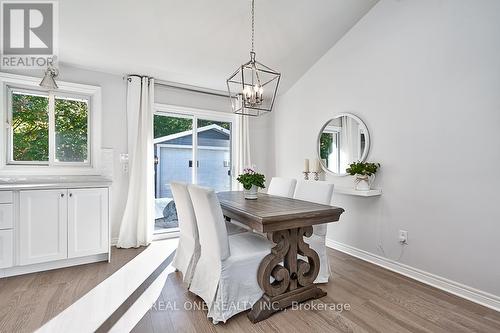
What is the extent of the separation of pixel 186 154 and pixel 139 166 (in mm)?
792

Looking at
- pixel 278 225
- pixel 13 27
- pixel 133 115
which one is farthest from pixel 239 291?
pixel 13 27

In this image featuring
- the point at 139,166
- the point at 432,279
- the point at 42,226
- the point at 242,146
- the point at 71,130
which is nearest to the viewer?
the point at 432,279

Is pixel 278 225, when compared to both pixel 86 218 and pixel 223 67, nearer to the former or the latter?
pixel 86 218

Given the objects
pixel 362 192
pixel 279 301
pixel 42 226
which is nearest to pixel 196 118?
pixel 42 226

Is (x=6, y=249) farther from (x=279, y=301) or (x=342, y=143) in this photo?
(x=342, y=143)

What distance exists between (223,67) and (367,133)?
2.14m

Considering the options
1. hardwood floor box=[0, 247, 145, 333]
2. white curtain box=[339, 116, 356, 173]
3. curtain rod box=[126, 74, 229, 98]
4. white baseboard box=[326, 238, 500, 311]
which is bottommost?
hardwood floor box=[0, 247, 145, 333]

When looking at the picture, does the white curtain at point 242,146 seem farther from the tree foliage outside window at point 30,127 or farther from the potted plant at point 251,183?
the tree foliage outside window at point 30,127

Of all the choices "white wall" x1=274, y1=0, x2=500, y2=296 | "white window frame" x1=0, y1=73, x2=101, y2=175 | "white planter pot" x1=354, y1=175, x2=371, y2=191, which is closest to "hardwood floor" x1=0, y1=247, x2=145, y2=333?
"white window frame" x1=0, y1=73, x2=101, y2=175

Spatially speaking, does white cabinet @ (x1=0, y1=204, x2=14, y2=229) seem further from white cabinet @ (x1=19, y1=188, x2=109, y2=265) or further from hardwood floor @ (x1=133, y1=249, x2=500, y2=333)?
hardwood floor @ (x1=133, y1=249, x2=500, y2=333)

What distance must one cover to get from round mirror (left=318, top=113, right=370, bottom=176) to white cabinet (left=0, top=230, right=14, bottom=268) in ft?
12.0

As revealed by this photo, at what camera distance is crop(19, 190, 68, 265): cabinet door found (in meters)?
2.50

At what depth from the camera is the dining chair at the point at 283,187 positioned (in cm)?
304

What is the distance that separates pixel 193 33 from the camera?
2.97 m
